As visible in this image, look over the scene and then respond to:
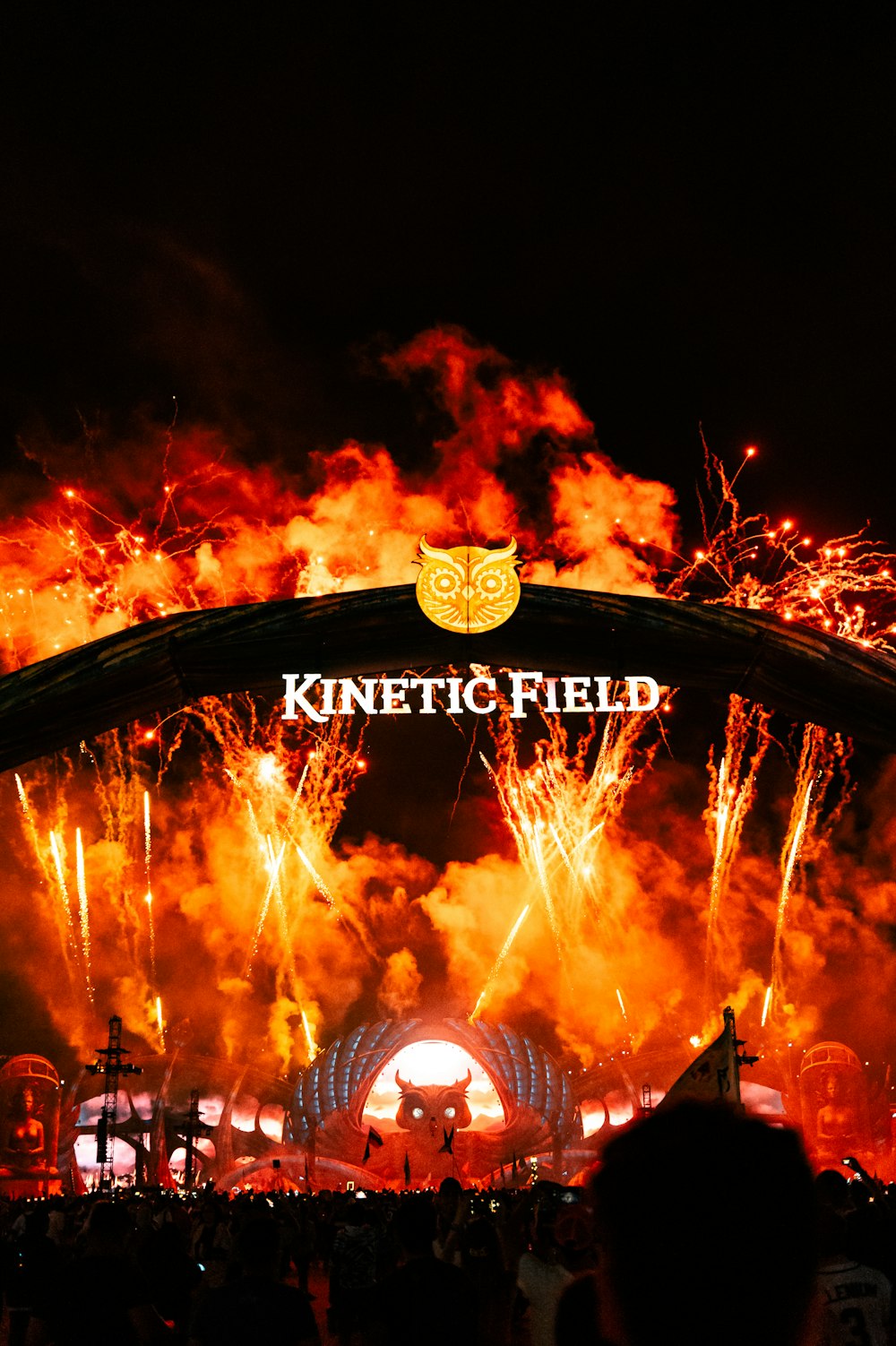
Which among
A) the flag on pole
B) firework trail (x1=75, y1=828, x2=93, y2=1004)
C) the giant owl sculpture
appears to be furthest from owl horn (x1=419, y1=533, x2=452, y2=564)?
the giant owl sculpture

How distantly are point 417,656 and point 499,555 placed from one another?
115 centimetres

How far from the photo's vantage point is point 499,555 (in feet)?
33.8

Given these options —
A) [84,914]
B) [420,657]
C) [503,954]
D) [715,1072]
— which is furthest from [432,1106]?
[715,1072]

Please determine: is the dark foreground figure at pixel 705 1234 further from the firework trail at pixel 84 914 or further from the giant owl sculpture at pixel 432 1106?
the giant owl sculpture at pixel 432 1106

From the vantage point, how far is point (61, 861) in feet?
143

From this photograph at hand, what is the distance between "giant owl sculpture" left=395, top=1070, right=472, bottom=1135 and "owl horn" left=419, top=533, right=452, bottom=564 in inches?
1495

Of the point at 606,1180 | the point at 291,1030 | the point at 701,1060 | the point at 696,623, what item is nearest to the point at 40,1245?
the point at 701,1060

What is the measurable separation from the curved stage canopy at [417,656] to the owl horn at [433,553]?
32 centimetres

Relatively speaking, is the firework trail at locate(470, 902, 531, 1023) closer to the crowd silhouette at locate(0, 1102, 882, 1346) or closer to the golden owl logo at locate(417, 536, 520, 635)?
the crowd silhouette at locate(0, 1102, 882, 1346)

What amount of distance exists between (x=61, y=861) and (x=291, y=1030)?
1123cm

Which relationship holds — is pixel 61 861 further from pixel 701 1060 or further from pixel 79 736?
pixel 701 1060

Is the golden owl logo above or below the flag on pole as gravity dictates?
above

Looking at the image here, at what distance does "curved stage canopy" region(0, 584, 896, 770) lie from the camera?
9688mm

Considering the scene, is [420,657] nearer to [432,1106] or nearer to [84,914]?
[84,914]
